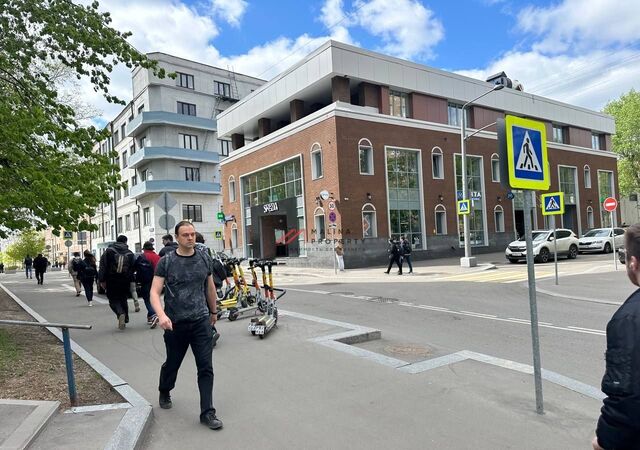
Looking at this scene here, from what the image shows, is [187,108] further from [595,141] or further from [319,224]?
[595,141]

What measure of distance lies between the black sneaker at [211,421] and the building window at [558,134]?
4524 centimetres

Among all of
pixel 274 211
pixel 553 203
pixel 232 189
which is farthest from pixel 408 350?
pixel 232 189

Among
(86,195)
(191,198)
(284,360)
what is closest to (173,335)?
(284,360)

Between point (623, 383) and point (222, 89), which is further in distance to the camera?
point (222, 89)

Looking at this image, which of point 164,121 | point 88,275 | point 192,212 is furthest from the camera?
point 192,212

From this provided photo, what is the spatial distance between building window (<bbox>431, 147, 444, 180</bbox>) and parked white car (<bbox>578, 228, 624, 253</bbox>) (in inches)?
387

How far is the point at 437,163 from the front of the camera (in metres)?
32.2

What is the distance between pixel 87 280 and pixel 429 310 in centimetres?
959

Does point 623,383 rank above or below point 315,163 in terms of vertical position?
below

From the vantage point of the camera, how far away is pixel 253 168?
1390 inches

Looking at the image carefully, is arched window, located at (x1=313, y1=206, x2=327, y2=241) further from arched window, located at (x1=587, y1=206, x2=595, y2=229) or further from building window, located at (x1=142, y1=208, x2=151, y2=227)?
arched window, located at (x1=587, y1=206, x2=595, y2=229)

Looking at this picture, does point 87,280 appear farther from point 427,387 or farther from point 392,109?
point 392,109

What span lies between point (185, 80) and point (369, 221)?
105 feet

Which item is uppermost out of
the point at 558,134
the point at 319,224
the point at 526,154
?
the point at 558,134
